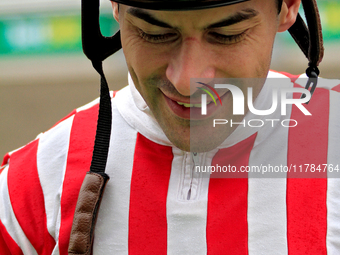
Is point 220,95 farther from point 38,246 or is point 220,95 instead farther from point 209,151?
point 38,246

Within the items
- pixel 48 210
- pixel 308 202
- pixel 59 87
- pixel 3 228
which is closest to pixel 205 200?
pixel 308 202

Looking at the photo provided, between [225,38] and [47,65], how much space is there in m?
4.02

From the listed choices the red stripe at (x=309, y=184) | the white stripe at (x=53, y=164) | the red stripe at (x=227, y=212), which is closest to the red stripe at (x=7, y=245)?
the white stripe at (x=53, y=164)

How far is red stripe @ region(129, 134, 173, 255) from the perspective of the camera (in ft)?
4.06

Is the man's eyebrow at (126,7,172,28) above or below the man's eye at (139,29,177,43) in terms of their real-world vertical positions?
above

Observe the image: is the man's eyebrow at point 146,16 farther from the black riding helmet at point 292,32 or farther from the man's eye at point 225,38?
the black riding helmet at point 292,32

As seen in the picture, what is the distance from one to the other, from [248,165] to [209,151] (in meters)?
0.12

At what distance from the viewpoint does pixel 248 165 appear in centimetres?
128

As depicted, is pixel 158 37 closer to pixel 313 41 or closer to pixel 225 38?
pixel 225 38

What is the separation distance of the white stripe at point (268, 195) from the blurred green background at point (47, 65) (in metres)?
3.29

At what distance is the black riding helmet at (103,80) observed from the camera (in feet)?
3.90

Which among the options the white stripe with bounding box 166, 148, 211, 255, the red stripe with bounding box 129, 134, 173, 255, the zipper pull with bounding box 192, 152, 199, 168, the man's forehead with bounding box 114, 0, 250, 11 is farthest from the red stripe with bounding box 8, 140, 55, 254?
the man's forehead with bounding box 114, 0, 250, 11

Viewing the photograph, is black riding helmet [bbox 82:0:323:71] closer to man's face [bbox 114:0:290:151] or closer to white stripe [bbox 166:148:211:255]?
man's face [bbox 114:0:290:151]

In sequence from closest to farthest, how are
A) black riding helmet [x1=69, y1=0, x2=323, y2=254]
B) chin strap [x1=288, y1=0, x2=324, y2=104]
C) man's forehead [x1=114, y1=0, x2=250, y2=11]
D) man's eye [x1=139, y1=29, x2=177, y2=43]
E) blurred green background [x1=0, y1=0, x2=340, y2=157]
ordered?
man's forehead [x1=114, y1=0, x2=250, y2=11]
man's eye [x1=139, y1=29, x2=177, y2=43]
black riding helmet [x1=69, y1=0, x2=323, y2=254]
chin strap [x1=288, y1=0, x2=324, y2=104]
blurred green background [x1=0, y1=0, x2=340, y2=157]
